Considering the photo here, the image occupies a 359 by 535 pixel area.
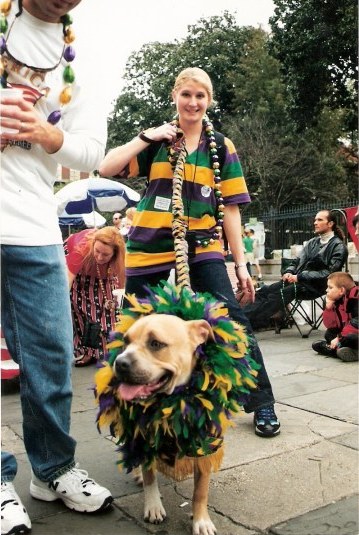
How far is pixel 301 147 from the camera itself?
83.5 feet

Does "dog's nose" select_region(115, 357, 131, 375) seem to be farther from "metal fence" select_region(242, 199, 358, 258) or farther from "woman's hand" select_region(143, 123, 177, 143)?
"metal fence" select_region(242, 199, 358, 258)

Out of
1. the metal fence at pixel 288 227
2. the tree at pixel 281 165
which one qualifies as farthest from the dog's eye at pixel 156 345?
the tree at pixel 281 165

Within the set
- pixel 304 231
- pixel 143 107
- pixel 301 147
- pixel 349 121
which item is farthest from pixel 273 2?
pixel 143 107

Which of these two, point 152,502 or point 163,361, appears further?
point 152,502

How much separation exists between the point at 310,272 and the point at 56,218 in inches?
184

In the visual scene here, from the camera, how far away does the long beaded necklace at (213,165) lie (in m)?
2.75

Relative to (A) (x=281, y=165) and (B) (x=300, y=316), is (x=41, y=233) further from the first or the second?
(A) (x=281, y=165)

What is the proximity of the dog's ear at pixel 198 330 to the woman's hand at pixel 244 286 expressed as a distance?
3.60 feet

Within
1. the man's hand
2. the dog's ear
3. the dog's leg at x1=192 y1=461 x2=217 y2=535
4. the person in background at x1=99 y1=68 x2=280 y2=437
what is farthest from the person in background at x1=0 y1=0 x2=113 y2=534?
the person in background at x1=99 y1=68 x2=280 y2=437

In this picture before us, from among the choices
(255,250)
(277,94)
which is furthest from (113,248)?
(277,94)

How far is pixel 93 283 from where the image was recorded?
17.9ft

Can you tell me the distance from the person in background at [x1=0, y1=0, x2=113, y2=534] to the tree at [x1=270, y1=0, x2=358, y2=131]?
1390 cm

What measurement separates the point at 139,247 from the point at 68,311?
68cm

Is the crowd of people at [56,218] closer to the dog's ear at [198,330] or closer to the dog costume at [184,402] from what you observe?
the dog costume at [184,402]
